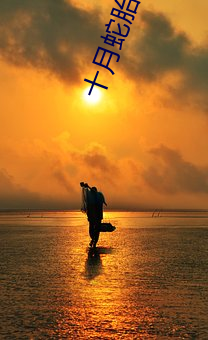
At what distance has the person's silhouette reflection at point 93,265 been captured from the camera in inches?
555

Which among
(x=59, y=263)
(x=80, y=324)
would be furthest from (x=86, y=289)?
(x=59, y=263)

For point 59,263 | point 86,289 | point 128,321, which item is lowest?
point 128,321

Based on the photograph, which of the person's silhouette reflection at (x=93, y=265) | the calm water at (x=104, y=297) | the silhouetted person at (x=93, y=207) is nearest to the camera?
the calm water at (x=104, y=297)

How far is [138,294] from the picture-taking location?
432 inches

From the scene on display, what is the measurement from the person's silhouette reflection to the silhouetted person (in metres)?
2.99

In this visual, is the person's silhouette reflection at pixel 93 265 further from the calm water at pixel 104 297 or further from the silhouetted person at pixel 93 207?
the silhouetted person at pixel 93 207

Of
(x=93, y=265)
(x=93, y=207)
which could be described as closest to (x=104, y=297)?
(x=93, y=265)

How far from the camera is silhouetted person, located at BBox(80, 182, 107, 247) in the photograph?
76.6 ft

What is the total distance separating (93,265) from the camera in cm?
1623

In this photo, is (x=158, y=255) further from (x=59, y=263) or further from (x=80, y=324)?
(x=80, y=324)

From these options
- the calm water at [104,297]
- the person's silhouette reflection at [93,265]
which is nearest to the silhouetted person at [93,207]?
the person's silhouette reflection at [93,265]

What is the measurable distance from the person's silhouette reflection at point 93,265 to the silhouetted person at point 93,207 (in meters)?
2.99

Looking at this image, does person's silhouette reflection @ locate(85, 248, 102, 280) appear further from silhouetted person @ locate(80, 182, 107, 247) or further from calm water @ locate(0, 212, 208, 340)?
silhouetted person @ locate(80, 182, 107, 247)

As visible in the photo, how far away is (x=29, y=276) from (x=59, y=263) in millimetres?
3203
